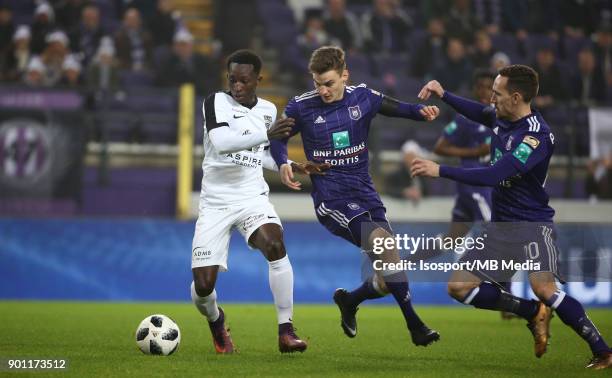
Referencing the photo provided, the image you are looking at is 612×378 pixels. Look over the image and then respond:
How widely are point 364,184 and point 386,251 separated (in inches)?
22.2

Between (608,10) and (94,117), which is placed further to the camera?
(608,10)

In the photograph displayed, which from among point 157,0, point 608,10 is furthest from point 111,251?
point 608,10

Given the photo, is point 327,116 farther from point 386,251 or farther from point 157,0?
point 157,0

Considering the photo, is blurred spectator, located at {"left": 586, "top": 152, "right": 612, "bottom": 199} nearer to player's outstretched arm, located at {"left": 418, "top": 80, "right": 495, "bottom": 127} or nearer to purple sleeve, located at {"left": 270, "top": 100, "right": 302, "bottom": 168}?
player's outstretched arm, located at {"left": 418, "top": 80, "right": 495, "bottom": 127}

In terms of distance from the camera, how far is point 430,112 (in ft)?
22.6

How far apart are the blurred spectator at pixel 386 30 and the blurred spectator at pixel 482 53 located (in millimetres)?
1235

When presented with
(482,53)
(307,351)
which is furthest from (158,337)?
(482,53)

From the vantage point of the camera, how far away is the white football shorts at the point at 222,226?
6938 mm

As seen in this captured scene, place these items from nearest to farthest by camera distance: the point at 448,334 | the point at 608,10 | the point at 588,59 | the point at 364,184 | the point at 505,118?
the point at 505,118 < the point at 364,184 < the point at 448,334 < the point at 588,59 < the point at 608,10

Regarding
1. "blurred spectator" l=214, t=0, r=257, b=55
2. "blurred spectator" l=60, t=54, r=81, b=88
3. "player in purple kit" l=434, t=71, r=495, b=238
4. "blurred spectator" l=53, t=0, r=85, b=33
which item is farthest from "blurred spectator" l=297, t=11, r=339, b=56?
"player in purple kit" l=434, t=71, r=495, b=238

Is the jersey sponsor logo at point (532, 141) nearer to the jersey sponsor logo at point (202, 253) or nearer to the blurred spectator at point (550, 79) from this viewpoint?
the jersey sponsor logo at point (202, 253)

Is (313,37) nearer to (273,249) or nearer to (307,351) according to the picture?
(307,351)

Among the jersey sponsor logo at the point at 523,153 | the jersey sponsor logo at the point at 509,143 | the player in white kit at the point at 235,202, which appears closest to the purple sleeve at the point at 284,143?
the player in white kit at the point at 235,202

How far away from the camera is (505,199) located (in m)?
6.56
